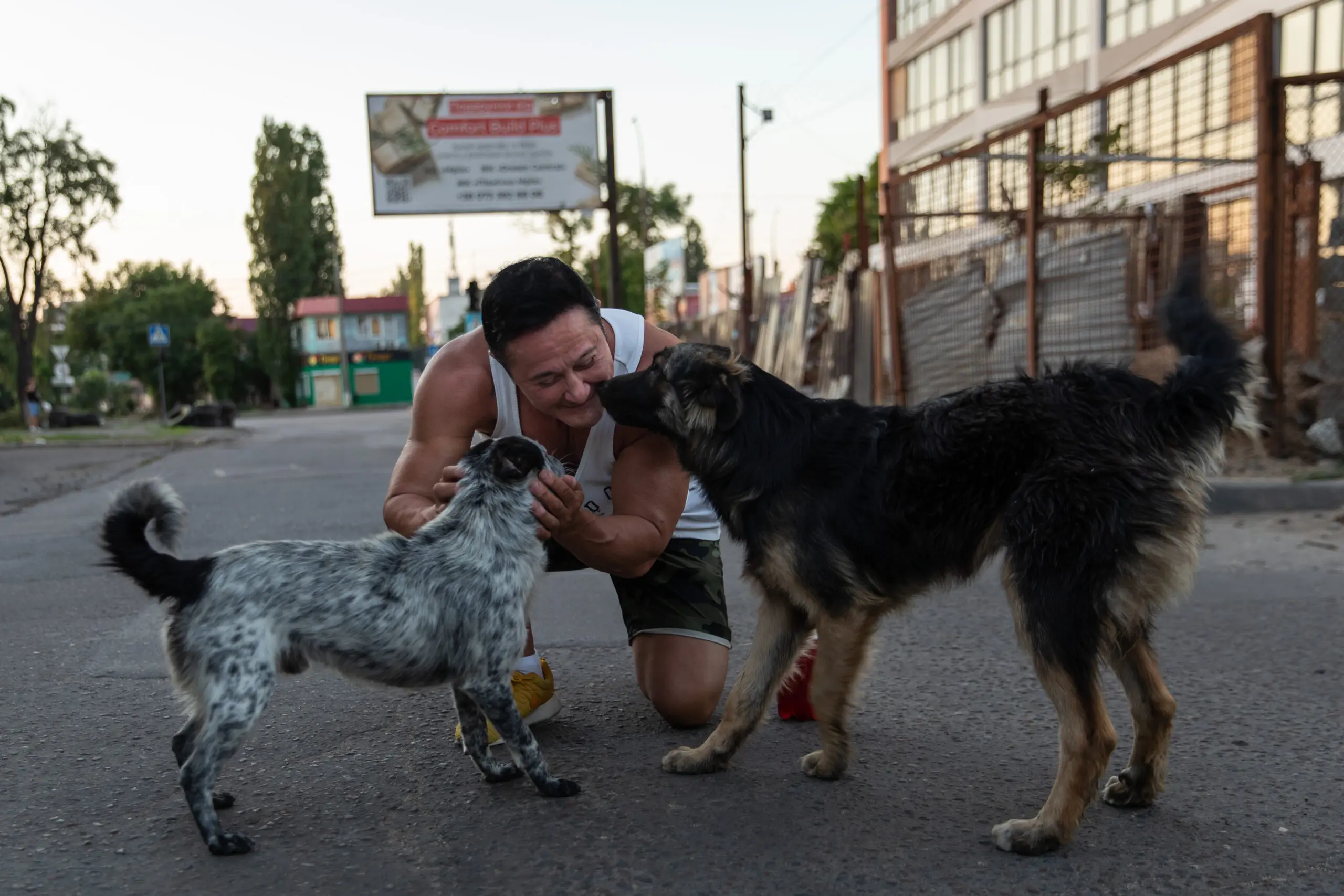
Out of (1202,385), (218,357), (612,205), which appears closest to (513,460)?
(1202,385)

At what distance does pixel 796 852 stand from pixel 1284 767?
5.34ft

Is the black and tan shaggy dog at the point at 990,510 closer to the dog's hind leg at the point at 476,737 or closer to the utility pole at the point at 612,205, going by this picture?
the dog's hind leg at the point at 476,737

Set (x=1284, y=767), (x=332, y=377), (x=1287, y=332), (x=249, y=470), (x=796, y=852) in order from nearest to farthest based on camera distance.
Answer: (x=796, y=852)
(x=1284, y=767)
(x=1287, y=332)
(x=249, y=470)
(x=332, y=377)

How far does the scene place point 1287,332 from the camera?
9000mm

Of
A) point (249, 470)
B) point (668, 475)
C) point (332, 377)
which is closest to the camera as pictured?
point (668, 475)

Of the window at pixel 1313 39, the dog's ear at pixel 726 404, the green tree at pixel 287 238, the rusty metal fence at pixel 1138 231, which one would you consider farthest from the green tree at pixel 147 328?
the dog's ear at pixel 726 404

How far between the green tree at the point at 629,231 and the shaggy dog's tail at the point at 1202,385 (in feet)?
115

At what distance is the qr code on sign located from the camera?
25.9 m

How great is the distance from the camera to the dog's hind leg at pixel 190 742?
315 centimetres

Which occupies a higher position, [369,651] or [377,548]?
[377,548]

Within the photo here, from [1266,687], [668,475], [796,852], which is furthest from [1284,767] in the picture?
[668,475]

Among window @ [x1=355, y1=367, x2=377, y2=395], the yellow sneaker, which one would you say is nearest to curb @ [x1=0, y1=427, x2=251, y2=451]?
the yellow sneaker

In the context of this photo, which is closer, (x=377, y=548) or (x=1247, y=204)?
(x=377, y=548)

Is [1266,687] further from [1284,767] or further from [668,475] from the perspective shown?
[668,475]
